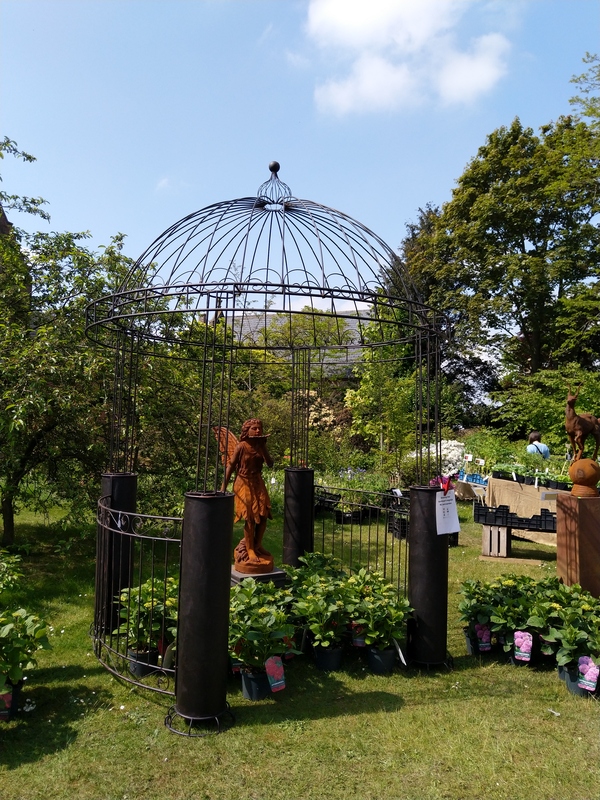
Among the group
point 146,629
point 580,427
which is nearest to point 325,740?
point 146,629

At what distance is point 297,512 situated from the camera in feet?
20.3

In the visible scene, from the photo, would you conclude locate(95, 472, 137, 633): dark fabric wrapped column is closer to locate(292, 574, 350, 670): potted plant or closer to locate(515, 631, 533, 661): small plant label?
locate(292, 574, 350, 670): potted plant

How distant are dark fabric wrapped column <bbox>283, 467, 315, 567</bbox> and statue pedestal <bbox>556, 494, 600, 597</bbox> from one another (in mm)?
2796

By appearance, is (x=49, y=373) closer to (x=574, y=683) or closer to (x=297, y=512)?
(x=297, y=512)

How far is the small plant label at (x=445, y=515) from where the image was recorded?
14.1ft

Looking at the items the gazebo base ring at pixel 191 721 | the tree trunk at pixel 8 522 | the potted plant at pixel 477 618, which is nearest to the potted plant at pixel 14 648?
the gazebo base ring at pixel 191 721

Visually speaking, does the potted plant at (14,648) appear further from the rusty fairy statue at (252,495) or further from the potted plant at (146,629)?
the rusty fairy statue at (252,495)

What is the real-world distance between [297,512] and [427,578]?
2087 millimetres

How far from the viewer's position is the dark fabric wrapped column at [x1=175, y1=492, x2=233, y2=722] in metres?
3.43

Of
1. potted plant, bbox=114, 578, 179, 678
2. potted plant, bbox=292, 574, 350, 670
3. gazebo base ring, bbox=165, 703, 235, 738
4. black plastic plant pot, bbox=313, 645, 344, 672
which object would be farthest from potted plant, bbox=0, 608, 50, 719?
black plastic plant pot, bbox=313, 645, 344, 672

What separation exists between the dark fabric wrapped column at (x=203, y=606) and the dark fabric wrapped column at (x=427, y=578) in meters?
1.64

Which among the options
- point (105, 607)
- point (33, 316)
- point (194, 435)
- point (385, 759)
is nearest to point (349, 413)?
point (194, 435)

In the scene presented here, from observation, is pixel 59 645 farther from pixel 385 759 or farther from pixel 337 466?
pixel 337 466

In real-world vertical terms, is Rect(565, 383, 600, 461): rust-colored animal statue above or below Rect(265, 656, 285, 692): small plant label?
above
